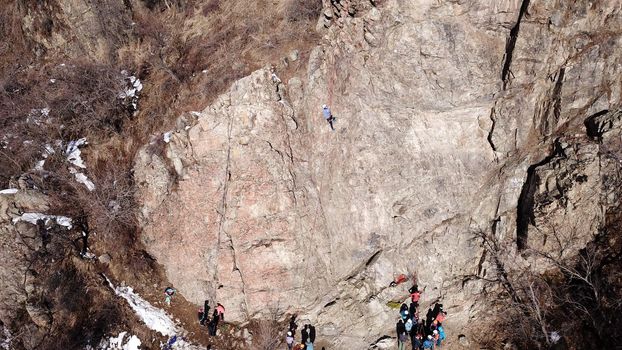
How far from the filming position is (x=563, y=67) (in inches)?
822

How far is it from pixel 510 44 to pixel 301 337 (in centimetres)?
1850

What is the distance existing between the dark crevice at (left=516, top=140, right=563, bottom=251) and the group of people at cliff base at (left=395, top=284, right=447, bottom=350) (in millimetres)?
5624

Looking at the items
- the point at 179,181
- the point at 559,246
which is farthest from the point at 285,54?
the point at 559,246

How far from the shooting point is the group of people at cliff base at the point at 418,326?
22.6 m

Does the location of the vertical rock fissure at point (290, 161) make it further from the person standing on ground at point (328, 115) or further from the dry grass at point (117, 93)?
the dry grass at point (117, 93)

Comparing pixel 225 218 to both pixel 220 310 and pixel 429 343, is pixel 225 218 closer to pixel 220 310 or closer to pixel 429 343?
pixel 220 310

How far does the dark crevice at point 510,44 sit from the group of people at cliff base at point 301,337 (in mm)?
16305

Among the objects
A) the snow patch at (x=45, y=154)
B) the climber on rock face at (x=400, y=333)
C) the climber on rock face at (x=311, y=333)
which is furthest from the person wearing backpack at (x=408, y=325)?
the snow patch at (x=45, y=154)

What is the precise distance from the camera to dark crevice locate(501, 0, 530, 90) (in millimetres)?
20734

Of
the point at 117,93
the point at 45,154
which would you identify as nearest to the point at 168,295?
the point at 45,154

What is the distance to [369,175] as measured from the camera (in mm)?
23219

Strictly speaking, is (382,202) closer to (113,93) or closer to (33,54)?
(113,93)

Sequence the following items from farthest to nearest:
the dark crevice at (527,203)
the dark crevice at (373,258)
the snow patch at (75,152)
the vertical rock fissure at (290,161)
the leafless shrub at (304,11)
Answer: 1. the snow patch at (75,152)
2. the leafless shrub at (304,11)
3. the dark crevice at (373,258)
4. the vertical rock fissure at (290,161)
5. the dark crevice at (527,203)

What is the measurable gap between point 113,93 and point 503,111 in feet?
73.2
